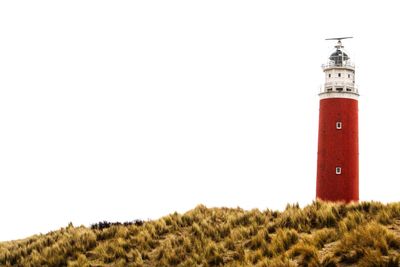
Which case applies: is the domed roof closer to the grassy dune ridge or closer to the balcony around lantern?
the balcony around lantern

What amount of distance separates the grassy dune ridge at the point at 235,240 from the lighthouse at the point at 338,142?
50.2 feet

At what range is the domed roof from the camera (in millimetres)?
41219

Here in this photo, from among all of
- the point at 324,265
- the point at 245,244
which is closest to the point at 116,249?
the point at 245,244

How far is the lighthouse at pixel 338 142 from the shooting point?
36.9 metres

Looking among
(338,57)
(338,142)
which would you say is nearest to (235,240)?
(338,142)

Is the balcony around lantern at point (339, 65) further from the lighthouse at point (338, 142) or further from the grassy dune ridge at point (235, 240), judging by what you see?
the grassy dune ridge at point (235, 240)

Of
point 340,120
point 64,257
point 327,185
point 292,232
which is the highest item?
point 340,120

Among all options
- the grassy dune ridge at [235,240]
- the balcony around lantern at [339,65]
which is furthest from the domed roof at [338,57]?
the grassy dune ridge at [235,240]

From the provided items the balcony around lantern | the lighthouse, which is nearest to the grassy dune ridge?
the lighthouse

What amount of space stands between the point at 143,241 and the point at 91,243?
252 cm

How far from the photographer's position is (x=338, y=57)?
41531 mm

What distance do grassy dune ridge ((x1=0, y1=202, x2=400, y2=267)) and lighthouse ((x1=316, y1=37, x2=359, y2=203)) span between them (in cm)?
1529

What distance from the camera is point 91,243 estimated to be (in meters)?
20.7

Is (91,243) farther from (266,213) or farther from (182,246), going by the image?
(266,213)
